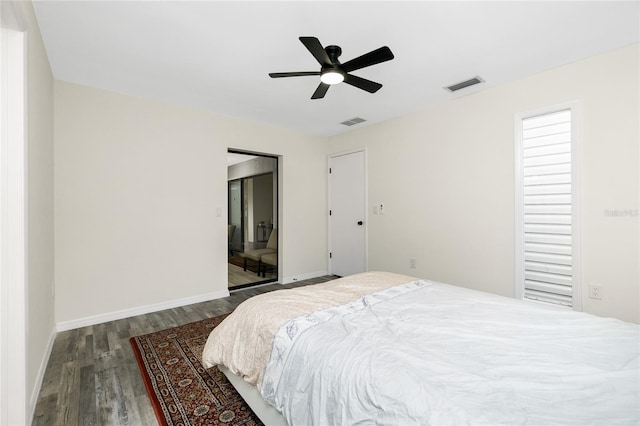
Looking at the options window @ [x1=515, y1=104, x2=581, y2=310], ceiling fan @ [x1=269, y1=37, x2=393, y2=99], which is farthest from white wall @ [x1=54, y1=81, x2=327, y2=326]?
window @ [x1=515, y1=104, x2=581, y2=310]

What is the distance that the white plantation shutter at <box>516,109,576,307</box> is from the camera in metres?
2.74

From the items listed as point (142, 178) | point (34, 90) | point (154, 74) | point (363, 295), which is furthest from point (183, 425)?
point (154, 74)

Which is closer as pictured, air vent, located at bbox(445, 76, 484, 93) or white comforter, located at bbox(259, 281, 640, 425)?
white comforter, located at bbox(259, 281, 640, 425)

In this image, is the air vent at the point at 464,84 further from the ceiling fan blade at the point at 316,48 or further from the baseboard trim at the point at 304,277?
the baseboard trim at the point at 304,277

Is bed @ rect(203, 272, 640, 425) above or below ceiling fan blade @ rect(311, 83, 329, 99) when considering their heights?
below

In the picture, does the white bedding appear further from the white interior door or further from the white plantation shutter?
the white interior door

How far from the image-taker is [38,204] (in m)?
2.04

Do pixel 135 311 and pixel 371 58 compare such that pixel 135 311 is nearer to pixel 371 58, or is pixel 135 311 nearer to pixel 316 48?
pixel 316 48

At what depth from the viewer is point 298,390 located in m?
1.29

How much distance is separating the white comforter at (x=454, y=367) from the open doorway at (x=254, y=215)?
11.0ft

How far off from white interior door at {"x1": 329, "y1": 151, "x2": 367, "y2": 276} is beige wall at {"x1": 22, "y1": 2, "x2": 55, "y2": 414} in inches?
146

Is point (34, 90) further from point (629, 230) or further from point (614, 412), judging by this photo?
point (629, 230)

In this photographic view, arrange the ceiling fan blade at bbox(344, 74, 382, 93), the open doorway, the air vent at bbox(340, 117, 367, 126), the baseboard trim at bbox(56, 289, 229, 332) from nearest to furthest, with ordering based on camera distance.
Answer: the ceiling fan blade at bbox(344, 74, 382, 93) < the baseboard trim at bbox(56, 289, 229, 332) < the air vent at bbox(340, 117, 367, 126) < the open doorway

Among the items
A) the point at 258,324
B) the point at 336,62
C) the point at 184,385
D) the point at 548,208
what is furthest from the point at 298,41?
the point at 548,208
